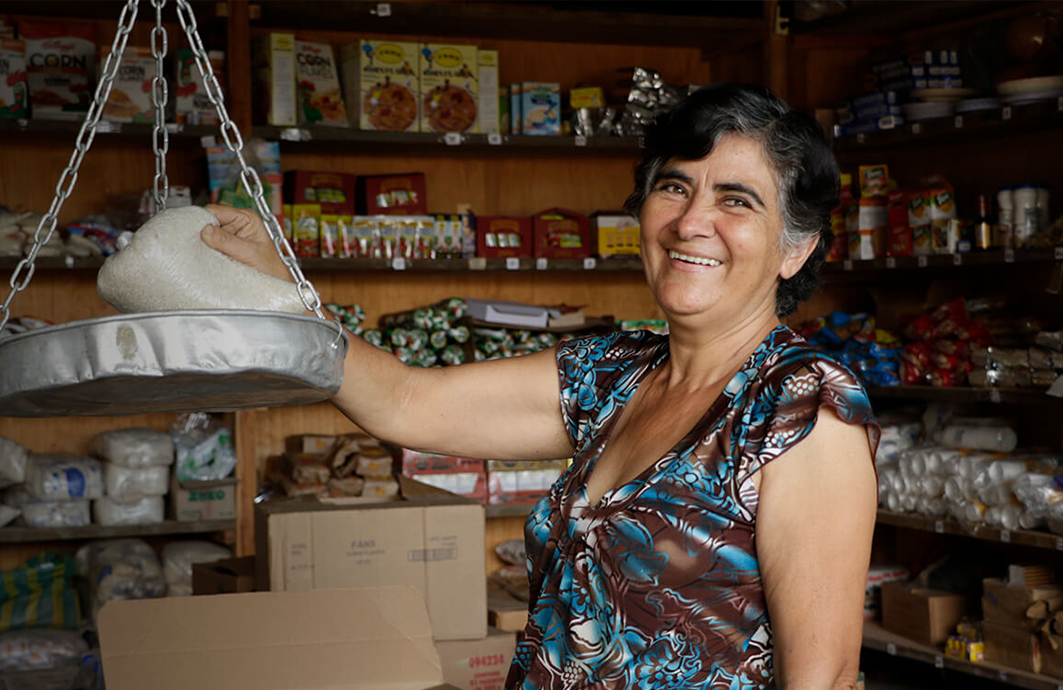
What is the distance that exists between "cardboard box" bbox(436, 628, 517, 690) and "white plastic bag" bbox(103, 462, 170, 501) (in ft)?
5.23

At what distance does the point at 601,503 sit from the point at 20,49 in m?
2.98

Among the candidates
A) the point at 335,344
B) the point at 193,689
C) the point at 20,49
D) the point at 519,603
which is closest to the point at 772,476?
the point at 335,344

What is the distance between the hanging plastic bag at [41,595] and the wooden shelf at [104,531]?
0.09 metres

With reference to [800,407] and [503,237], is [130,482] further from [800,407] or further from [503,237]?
[800,407]

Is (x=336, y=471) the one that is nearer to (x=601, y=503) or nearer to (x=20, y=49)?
(x=20, y=49)

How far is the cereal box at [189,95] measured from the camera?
11.7ft

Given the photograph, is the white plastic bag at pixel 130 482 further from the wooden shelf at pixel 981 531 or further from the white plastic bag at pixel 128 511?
the wooden shelf at pixel 981 531

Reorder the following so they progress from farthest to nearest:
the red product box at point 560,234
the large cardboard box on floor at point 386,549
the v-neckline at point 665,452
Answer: the red product box at point 560,234 → the large cardboard box on floor at point 386,549 → the v-neckline at point 665,452


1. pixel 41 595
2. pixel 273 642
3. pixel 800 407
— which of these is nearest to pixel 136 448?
pixel 41 595

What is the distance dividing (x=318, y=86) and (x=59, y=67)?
31.8 inches

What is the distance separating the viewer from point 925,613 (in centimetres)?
359

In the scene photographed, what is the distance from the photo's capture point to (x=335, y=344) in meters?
1.03

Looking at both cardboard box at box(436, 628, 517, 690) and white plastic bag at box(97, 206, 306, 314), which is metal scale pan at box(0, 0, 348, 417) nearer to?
white plastic bag at box(97, 206, 306, 314)

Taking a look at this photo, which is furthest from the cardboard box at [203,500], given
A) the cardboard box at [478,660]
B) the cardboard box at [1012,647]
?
the cardboard box at [1012,647]
